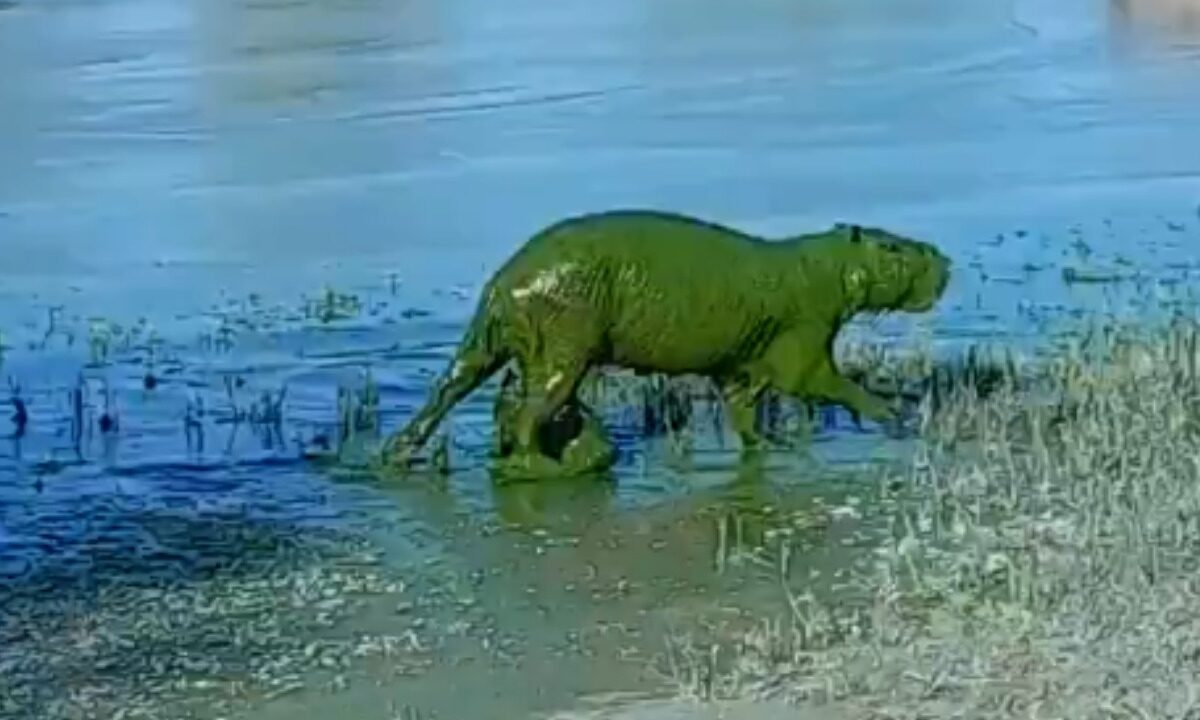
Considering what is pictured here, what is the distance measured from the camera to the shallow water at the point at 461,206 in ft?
28.1

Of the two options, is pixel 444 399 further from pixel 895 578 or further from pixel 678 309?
pixel 895 578

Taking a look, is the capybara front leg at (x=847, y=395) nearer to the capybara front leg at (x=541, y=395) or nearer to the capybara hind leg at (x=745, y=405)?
the capybara hind leg at (x=745, y=405)

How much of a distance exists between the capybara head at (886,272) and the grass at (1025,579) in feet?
1.19

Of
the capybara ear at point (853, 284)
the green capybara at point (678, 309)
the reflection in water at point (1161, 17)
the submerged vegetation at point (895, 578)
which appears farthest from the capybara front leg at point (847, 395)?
the reflection in water at point (1161, 17)

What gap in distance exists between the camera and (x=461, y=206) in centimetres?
1493

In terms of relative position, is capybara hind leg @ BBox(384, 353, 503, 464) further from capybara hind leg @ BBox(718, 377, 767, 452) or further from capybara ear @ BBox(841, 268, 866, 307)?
capybara ear @ BBox(841, 268, 866, 307)

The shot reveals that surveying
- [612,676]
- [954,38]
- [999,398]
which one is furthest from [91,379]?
[954,38]

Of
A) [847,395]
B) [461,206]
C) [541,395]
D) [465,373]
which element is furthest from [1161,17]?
[541,395]

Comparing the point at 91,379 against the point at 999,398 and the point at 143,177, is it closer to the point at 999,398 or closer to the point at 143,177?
the point at 999,398

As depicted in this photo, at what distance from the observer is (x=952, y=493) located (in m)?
8.49

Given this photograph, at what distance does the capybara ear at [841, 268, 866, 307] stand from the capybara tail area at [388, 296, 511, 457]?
43.0 inches

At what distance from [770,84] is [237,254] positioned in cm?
742

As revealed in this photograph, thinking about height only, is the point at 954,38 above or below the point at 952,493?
above

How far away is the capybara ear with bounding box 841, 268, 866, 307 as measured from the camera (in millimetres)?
9523
